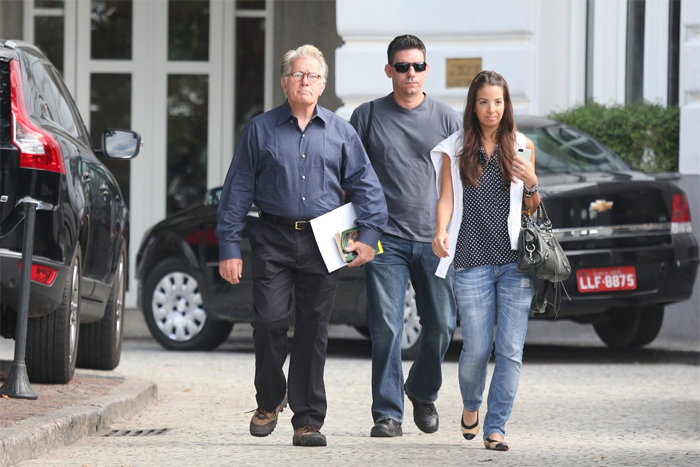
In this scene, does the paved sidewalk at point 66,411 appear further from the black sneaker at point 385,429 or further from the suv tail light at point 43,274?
the black sneaker at point 385,429

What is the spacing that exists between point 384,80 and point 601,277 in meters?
4.11

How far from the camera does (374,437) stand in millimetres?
6871

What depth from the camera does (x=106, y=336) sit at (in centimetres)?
904

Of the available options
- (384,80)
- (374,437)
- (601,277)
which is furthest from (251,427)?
(384,80)

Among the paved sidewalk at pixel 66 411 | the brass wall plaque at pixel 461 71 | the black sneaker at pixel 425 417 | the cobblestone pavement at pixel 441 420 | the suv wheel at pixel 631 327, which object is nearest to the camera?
the paved sidewalk at pixel 66 411

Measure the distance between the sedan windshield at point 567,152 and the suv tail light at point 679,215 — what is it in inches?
20.7

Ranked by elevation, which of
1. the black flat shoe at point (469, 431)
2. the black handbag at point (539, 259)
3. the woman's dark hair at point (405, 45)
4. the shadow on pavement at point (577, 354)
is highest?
the woman's dark hair at point (405, 45)

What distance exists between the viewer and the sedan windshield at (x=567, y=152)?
10413mm

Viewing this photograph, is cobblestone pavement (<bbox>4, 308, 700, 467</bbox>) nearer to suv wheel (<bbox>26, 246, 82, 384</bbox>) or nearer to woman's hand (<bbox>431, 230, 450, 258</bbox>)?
suv wheel (<bbox>26, 246, 82, 384</bbox>)

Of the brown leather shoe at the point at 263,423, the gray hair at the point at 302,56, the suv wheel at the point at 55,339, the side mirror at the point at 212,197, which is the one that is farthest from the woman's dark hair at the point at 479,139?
the side mirror at the point at 212,197

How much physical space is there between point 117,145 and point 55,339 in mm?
1647

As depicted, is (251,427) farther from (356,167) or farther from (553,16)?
(553,16)

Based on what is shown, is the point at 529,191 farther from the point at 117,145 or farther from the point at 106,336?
the point at 106,336

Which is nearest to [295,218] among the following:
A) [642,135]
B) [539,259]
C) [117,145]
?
[539,259]
